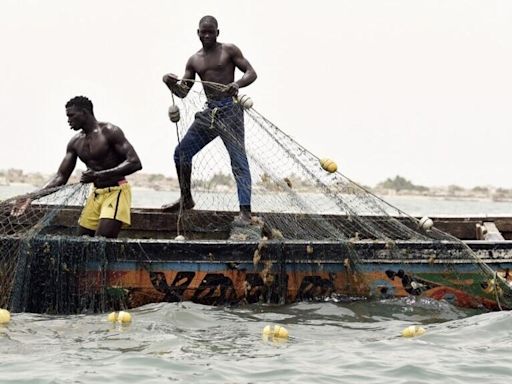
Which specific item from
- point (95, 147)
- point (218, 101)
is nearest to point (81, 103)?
point (95, 147)

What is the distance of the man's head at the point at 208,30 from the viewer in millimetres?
10094

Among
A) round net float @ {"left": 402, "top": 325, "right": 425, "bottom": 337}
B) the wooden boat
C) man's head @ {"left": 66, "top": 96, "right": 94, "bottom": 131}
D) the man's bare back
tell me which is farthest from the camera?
the man's bare back

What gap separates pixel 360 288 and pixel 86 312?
2.59 meters

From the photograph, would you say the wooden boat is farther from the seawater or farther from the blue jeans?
the blue jeans

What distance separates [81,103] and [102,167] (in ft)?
2.11

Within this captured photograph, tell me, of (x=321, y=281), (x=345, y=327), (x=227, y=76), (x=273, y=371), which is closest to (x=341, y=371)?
(x=273, y=371)

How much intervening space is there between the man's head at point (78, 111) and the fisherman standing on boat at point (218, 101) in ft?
4.10

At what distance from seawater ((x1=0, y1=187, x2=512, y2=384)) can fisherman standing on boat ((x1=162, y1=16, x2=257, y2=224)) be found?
175 centimetres

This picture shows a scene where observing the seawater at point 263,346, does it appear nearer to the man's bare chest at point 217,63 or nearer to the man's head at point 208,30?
the man's bare chest at point 217,63

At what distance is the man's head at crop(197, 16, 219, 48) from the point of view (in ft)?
33.1

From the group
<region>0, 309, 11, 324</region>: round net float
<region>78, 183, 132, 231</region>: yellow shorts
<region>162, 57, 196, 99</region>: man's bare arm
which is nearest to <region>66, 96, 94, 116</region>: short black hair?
<region>78, 183, 132, 231</region>: yellow shorts

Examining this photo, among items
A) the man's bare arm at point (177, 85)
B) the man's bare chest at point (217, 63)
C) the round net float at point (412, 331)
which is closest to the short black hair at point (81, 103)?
the man's bare arm at point (177, 85)

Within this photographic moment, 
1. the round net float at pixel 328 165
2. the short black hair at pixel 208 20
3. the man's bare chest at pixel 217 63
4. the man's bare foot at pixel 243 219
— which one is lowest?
the man's bare foot at pixel 243 219

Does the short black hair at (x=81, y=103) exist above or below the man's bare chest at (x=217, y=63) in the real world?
below
